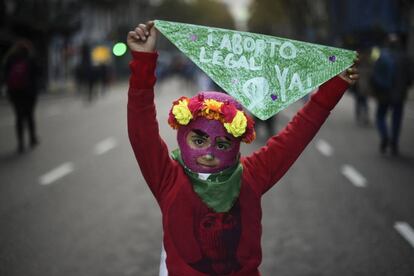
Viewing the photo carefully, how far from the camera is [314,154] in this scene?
11.4 meters

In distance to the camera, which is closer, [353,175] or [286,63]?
[286,63]

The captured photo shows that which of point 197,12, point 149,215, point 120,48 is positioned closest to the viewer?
point 120,48

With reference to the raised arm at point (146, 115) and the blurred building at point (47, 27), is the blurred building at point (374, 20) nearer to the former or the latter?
the blurred building at point (47, 27)

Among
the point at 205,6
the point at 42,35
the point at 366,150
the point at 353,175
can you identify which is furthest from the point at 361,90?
the point at 205,6

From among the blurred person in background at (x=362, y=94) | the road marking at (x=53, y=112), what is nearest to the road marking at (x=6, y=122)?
the road marking at (x=53, y=112)

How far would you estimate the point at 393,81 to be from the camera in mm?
10680

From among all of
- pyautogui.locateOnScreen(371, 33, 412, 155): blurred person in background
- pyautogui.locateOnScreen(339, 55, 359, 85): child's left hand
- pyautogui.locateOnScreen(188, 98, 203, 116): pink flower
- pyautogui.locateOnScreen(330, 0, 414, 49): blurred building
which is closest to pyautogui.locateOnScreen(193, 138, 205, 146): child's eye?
pyautogui.locateOnScreen(188, 98, 203, 116): pink flower

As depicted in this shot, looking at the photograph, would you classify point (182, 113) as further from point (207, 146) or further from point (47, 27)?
point (47, 27)

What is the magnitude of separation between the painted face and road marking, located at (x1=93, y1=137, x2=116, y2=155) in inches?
349

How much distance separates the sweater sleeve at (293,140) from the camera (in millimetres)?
2949

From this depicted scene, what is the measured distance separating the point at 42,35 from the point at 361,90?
987 inches

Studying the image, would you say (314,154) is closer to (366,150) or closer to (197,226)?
(366,150)

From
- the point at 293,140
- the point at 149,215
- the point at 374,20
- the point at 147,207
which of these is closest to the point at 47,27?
the point at 374,20

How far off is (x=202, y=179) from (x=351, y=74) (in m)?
0.80
